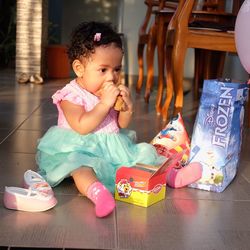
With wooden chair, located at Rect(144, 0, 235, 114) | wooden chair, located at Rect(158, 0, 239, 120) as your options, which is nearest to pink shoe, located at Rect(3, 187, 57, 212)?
wooden chair, located at Rect(158, 0, 239, 120)

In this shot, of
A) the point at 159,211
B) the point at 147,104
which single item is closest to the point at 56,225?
the point at 159,211

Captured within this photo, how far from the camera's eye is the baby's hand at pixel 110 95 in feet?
5.05

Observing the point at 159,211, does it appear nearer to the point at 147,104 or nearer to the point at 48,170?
the point at 48,170

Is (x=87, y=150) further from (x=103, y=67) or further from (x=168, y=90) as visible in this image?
(x=168, y=90)

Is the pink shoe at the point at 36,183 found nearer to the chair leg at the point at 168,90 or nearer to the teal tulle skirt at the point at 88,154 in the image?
the teal tulle skirt at the point at 88,154

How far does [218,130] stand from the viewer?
1.59 m

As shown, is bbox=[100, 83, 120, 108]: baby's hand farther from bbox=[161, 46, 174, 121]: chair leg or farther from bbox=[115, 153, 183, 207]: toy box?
bbox=[161, 46, 174, 121]: chair leg

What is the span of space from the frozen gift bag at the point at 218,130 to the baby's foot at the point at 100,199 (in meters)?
0.38

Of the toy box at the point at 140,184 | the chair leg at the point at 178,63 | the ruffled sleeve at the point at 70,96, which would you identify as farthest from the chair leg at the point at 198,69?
the toy box at the point at 140,184

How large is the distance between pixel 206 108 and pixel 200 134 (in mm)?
87

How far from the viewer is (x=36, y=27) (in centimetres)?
450

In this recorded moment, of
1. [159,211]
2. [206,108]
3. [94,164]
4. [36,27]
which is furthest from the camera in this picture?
[36,27]

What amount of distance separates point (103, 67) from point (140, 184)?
0.42 metres

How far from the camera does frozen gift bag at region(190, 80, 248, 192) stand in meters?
1.57
